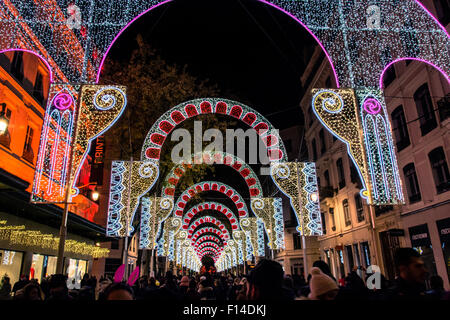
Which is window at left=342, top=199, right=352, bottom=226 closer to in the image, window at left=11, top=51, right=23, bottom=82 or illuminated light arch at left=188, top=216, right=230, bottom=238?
illuminated light arch at left=188, top=216, right=230, bottom=238

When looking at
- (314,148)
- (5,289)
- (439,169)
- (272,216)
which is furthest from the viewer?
(314,148)

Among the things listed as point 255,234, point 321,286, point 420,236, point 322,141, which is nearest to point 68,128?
point 321,286

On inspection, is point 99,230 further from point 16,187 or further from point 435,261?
point 435,261

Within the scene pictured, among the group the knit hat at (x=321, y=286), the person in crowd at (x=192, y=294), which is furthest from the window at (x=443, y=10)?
the knit hat at (x=321, y=286)

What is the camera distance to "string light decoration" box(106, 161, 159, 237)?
516 inches

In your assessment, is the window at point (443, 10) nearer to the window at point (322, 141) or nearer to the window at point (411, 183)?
the window at point (411, 183)

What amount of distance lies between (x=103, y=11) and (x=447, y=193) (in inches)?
648

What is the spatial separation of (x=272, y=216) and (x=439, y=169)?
927cm

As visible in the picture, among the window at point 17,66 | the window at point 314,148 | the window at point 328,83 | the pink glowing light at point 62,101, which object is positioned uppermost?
the window at point 328,83

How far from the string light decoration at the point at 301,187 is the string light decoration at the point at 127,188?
5.65 m

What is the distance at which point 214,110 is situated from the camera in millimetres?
16406

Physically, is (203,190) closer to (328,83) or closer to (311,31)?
(328,83)

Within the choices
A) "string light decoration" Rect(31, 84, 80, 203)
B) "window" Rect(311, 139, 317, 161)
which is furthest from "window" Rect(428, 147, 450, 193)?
"window" Rect(311, 139, 317, 161)

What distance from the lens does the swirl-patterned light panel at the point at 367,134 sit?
25.3 ft
